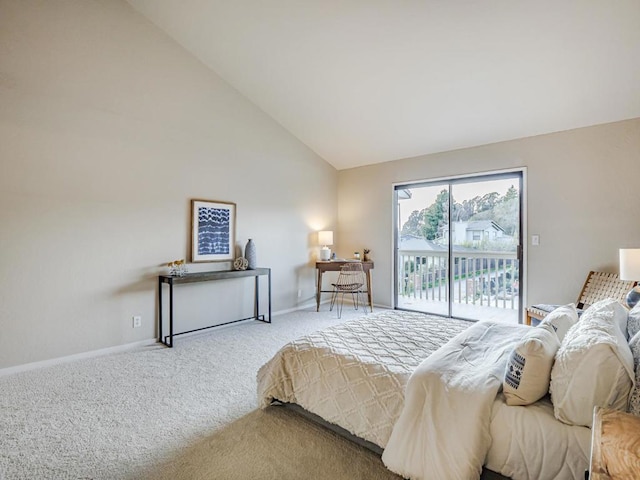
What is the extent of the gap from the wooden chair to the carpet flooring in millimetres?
2523

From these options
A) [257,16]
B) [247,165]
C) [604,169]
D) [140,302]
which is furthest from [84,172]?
[604,169]

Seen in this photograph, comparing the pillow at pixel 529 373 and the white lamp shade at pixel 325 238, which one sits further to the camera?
the white lamp shade at pixel 325 238

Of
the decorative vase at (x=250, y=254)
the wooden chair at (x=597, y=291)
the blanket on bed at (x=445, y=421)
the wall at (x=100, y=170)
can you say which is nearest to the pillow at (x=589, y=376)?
the blanket on bed at (x=445, y=421)

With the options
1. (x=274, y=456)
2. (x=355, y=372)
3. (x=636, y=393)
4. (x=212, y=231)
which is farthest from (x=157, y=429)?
(x=212, y=231)

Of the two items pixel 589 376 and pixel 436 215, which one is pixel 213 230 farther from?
pixel 589 376

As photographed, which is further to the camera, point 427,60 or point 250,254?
point 250,254

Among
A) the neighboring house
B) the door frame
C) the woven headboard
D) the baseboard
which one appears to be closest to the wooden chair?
the woven headboard

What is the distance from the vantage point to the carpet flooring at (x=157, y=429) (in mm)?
1618

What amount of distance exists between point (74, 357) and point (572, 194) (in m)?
5.47

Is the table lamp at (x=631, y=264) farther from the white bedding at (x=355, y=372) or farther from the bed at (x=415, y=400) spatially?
the white bedding at (x=355, y=372)

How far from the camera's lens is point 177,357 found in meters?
3.12

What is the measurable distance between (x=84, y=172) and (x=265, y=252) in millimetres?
2299

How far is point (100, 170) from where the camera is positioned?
3.16 meters

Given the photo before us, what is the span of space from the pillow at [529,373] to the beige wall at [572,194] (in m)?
2.99
